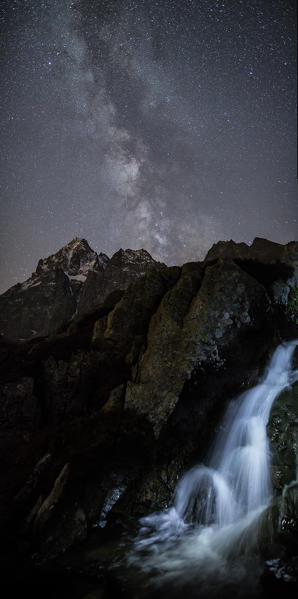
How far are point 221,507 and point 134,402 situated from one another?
20.4ft

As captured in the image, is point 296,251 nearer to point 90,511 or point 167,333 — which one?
point 167,333

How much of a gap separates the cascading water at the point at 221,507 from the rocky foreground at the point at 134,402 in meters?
0.69

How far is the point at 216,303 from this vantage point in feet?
56.9

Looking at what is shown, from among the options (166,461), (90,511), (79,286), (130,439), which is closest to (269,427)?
(166,461)

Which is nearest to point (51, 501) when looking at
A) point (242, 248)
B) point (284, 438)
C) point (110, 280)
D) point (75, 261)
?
point (284, 438)

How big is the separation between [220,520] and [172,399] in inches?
217

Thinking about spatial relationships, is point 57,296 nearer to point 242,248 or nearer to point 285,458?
point 242,248

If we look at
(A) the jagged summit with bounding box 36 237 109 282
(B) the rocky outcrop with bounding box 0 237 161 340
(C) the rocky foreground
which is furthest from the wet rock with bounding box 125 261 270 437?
(A) the jagged summit with bounding box 36 237 109 282

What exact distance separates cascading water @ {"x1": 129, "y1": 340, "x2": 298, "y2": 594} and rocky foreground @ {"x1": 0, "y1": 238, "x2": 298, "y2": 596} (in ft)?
2.27

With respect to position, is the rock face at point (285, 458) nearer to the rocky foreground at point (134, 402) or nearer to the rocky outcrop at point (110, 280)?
the rocky foreground at point (134, 402)

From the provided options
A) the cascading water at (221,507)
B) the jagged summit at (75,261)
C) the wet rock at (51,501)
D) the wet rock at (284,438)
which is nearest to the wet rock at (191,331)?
the cascading water at (221,507)

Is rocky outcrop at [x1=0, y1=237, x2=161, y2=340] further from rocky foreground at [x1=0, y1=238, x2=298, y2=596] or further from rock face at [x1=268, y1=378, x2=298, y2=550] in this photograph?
rock face at [x1=268, y1=378, x2=298, y2=550]

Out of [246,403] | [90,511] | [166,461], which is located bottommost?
[90,511]

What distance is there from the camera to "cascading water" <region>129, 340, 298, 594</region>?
8930 mm
